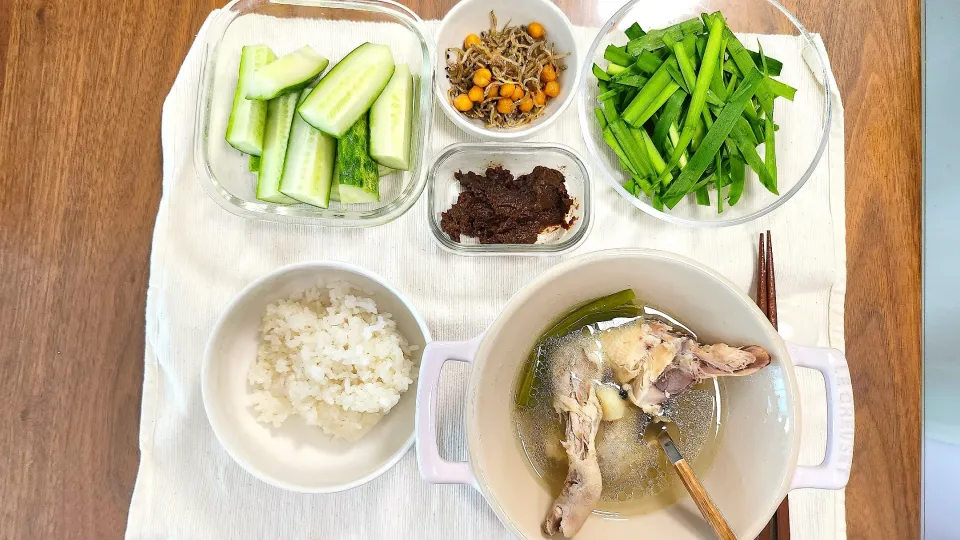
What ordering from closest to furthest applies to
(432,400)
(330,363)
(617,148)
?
(432,400)
(330,363)
(617,148)

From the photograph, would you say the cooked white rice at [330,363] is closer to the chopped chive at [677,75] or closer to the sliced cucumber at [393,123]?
the sliced cucumber at [393,123]

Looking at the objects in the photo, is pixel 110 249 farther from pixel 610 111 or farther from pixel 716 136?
pixel 716 136

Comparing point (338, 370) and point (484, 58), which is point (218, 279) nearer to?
point (338, 370)

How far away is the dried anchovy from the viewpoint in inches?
51.2

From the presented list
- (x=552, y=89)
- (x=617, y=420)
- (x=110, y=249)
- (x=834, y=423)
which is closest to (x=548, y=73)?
(x=552, y=89)

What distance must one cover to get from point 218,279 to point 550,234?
2.23ft

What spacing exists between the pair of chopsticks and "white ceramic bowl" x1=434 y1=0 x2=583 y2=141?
0.49 m

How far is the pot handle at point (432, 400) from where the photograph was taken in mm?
920

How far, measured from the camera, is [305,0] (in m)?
1.29

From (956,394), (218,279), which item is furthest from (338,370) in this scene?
(956,394)

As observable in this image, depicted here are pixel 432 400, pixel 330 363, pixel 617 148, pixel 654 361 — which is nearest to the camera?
pixel 432 400

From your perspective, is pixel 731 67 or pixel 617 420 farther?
pixel 731 67

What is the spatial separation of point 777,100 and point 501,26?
60 cm

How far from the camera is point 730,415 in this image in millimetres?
1079
